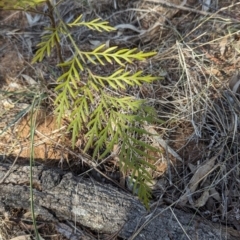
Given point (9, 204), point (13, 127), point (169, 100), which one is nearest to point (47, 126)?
point (13, 127)

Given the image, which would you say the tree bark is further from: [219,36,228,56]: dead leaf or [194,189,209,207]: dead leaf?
[219,36,228,56]: dead leaf

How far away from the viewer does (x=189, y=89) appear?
2.27m

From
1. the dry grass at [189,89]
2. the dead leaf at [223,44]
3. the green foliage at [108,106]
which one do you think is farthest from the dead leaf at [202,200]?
the dead leaf at [223,44]

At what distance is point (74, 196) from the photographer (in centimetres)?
193

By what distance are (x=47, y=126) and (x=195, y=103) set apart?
797 millimetres

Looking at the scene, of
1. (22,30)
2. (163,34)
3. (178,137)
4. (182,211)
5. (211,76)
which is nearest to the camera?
(182,211)

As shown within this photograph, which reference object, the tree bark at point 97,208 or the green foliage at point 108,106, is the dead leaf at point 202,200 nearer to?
the tree bark at point 97,208

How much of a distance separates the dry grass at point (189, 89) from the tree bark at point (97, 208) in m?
0.12

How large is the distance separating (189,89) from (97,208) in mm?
820

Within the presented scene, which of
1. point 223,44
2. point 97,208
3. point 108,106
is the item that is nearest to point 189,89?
point 223,44

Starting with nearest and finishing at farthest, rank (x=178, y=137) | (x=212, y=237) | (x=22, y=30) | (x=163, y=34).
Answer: (x=212, y=237)
(x=178, y=137)
(x=163, y=34)
(x=22, y=30)

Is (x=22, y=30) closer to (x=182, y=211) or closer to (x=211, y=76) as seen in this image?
(x=211, y=76)

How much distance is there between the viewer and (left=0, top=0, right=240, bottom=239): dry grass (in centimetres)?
206

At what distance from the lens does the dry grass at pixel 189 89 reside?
6.76 feet
